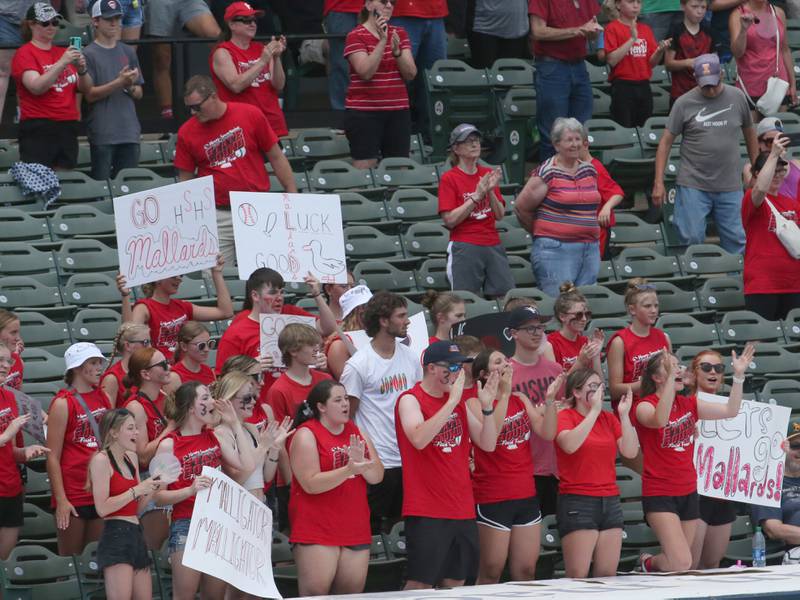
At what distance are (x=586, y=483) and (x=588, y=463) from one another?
4.4 inches

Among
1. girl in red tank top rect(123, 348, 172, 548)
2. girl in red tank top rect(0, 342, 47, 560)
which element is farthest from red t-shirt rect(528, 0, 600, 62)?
girl in red tank top rect(0, 342, 47, 560)

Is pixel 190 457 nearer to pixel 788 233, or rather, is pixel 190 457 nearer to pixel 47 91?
pixel 47 91

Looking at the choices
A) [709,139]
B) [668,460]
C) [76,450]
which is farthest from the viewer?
[709,139]

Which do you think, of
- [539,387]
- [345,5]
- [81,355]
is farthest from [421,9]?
[81,355]

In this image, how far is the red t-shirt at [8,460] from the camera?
Answer: 370 inches

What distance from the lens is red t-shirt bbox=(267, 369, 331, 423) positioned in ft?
31.6

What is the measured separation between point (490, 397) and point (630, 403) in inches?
40.7

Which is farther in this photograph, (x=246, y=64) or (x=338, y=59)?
(x=338, y=59)

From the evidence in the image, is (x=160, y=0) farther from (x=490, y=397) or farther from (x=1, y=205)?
(x=490, y=397)

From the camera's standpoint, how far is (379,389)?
9.84 metres

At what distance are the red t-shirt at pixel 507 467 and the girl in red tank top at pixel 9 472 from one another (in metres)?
2.39

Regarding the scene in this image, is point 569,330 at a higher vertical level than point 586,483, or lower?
higher

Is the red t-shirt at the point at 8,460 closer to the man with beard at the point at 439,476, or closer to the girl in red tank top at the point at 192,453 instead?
the girl in red tank top at the point at 192,453

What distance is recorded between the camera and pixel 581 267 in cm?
1227
